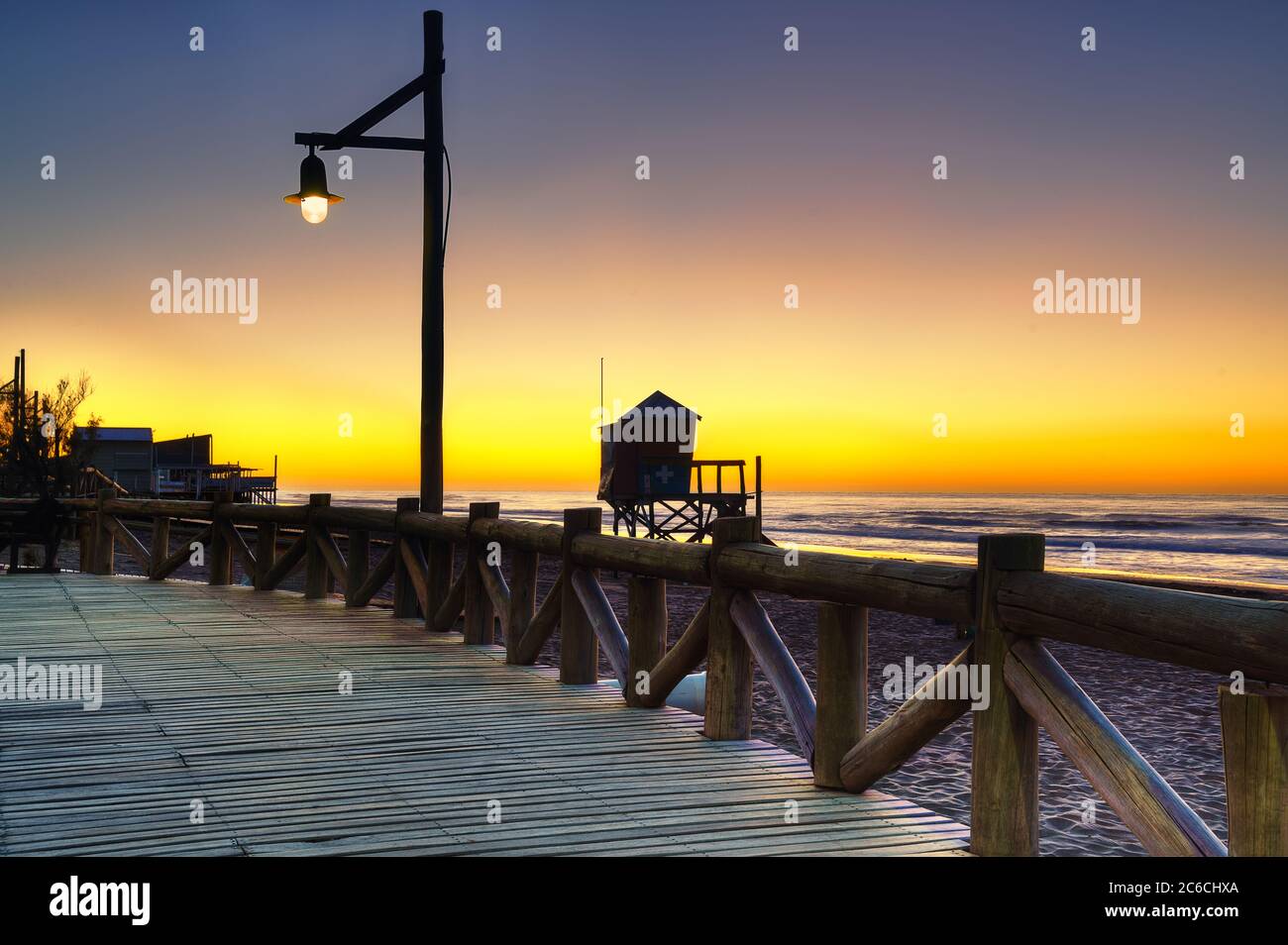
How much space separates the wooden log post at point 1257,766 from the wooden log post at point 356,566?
29.9 ft

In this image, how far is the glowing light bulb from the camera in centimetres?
942

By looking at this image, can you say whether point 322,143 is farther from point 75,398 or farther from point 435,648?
point 75,398

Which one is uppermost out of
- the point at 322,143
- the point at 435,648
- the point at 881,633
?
the point at 322,143

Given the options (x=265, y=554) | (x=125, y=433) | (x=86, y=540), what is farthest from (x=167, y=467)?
(x=265, y=554)

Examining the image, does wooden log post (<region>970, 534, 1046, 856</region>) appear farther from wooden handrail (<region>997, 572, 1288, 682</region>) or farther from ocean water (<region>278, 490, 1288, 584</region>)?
ocean water (<region>278, 490, 1288, 584</region>)

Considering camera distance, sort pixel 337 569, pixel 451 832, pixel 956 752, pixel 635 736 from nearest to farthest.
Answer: pixel 451 832 → pixel 635 736 → pixel 956 752 → pixel 337 569

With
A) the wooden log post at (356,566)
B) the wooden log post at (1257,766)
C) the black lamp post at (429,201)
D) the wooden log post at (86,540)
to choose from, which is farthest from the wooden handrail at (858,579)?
the wooden log post at (86,540)

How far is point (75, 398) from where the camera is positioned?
65688mm

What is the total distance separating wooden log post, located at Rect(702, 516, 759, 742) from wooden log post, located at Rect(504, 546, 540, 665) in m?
2.58

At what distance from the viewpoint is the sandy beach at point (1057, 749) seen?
6301 mm

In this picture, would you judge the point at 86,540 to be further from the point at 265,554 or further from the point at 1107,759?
the point at 1107,759

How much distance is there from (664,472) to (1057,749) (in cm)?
3537
